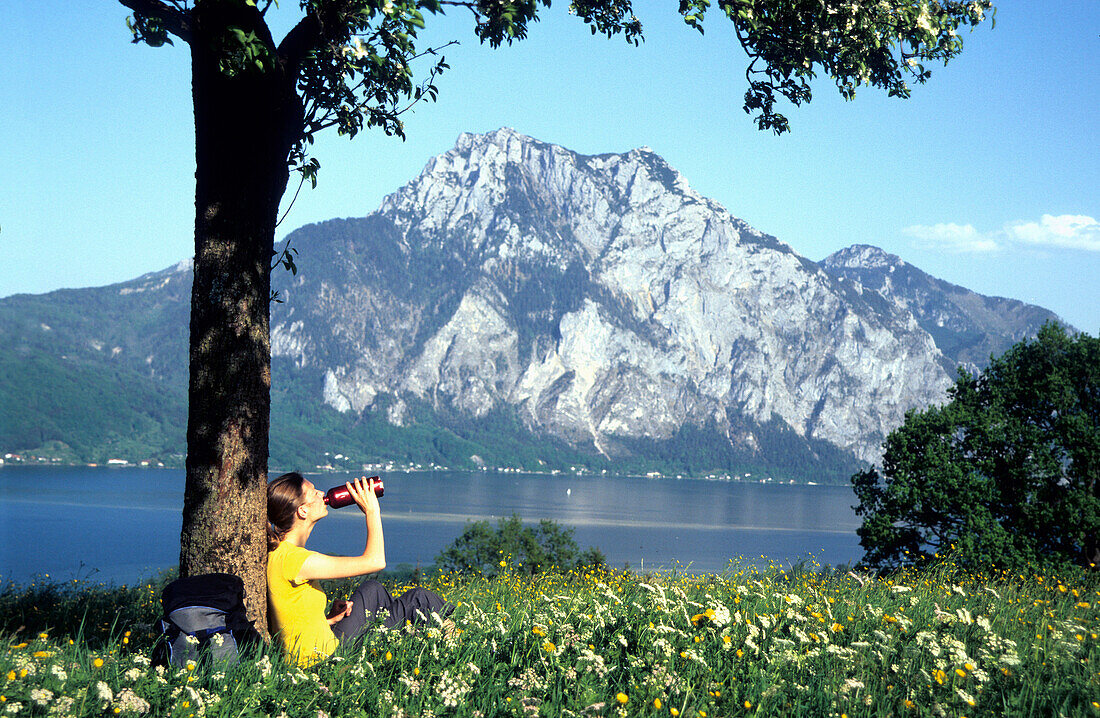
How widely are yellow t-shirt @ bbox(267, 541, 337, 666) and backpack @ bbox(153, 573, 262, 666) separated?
0.38 meters

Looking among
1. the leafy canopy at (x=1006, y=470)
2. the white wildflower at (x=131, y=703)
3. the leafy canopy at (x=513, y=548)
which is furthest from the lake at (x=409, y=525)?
the white wildflower at (x=131, y=703)

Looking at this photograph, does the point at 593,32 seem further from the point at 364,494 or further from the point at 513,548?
the point at 513,548

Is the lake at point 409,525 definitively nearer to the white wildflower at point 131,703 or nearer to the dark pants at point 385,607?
the dark pants at point 385,607

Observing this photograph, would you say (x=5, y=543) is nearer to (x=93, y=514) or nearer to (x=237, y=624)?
(x=93, y=514)

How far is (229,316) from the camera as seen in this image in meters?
4.92

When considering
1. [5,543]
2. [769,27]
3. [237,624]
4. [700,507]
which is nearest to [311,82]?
[769,27]

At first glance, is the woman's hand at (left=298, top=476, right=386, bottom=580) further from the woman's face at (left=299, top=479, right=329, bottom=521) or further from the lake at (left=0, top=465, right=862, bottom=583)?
the lake at (left=0, top=465, right=862, bottom=583)

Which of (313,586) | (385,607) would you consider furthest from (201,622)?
(385,607)

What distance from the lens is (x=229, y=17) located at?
4941 millimetres

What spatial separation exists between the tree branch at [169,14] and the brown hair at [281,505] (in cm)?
295

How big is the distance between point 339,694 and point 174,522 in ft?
419

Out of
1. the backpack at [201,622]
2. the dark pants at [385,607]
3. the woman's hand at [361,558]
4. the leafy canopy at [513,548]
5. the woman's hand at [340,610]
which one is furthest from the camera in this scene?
the leafy canopy at [513,548]

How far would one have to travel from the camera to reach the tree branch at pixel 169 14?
16.7 feet

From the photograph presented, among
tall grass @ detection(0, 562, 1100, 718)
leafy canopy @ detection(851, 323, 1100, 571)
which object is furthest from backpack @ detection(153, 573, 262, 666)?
leafy canopy @ detection(851, 323, 1100, 571)
